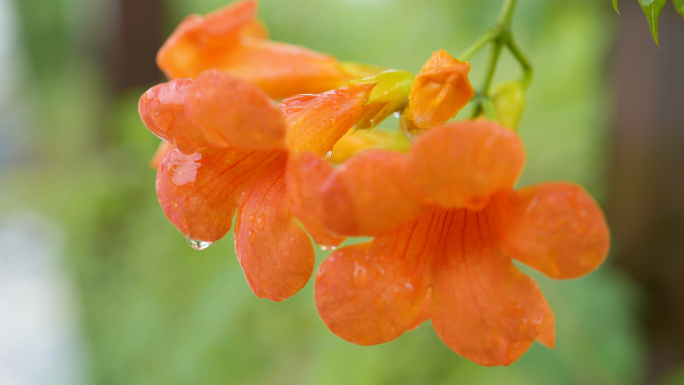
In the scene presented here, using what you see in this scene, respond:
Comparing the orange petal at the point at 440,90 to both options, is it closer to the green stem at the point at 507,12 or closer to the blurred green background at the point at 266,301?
the green stem at the point at 507,12

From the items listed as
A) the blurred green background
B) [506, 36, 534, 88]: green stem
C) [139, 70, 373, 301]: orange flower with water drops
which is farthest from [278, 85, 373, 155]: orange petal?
the blurred green background

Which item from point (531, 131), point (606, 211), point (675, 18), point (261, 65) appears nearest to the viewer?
point (261, 65)

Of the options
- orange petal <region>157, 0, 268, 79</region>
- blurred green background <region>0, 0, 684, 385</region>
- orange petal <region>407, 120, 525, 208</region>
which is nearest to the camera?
orange petal <region>407, 120, 525, 208</region>

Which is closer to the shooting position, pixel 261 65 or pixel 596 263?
pixel 596 263

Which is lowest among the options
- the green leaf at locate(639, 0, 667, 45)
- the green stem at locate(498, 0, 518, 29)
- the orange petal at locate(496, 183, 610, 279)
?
the orange petal at locate(496, 183, 610, 279)

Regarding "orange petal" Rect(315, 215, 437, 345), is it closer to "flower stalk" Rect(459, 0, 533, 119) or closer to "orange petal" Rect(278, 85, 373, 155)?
"orange petal" Rect(278, 85, 373, 155)

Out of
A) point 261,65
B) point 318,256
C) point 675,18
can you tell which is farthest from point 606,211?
point 261,65

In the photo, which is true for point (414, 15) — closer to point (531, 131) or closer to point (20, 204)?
point (531, 131)

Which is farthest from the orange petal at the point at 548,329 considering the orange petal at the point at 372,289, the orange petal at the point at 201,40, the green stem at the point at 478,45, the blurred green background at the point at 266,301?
the blurred green background at the point at 266,301
